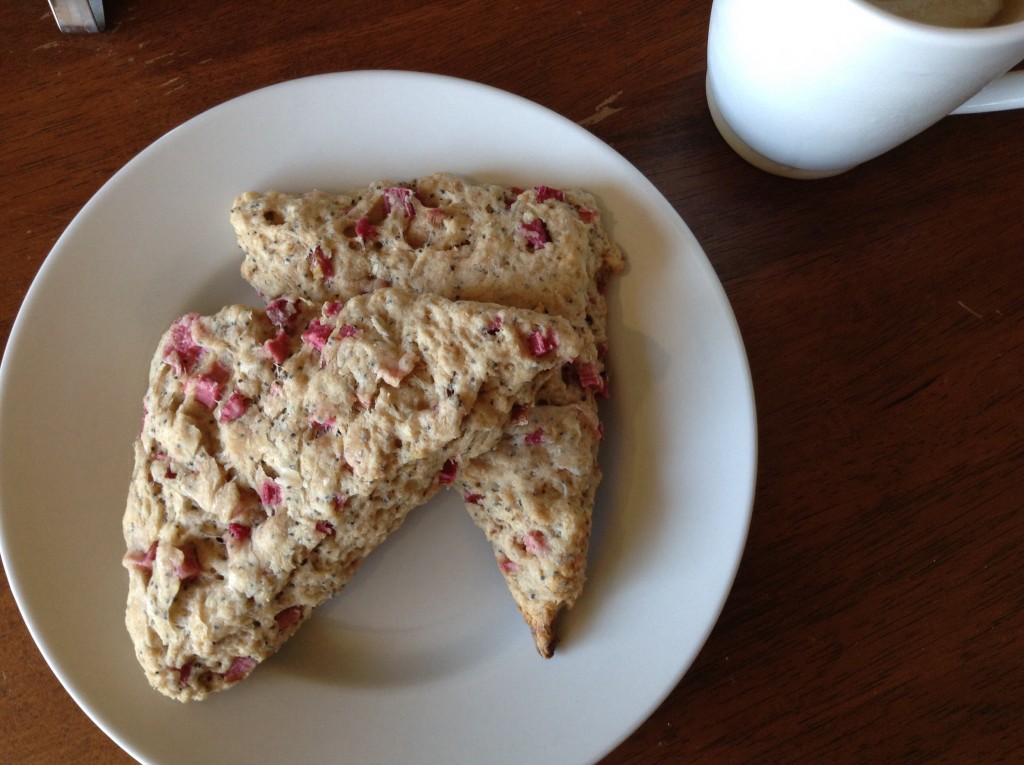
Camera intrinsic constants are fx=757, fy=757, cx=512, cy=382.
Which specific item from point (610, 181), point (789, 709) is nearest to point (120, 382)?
point (610, 181)

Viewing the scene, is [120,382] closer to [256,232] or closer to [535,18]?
[256,232]

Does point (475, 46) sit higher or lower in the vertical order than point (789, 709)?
higher

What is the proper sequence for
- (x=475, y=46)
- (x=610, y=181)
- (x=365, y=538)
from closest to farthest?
(x=365, y=538) → (x=610, y=181) → (x=475, y=46)

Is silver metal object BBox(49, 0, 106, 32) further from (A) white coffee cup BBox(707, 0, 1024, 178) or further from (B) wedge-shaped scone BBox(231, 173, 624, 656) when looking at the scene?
(A) white coffee cup BBox(707, 0, 1024, 178)

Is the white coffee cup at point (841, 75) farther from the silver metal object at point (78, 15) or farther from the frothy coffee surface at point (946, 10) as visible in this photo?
the silver metal object at point (78, 15)

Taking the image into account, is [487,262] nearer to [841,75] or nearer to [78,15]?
[841,75]

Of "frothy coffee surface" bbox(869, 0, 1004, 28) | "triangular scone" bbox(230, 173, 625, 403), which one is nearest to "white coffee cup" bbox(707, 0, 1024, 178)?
"frothy coffee surface" bbox(869, 0, 1004, 28)

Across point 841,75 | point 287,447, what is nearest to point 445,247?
point 287,447

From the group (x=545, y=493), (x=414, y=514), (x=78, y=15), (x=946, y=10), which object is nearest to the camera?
(x=946, y=10)
